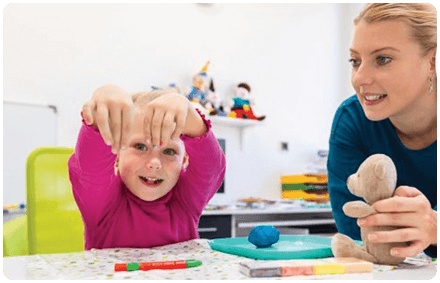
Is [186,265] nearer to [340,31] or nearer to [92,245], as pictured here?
[92,245]

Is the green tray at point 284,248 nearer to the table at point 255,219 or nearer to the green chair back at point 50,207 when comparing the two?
the green chair back at point 50,207

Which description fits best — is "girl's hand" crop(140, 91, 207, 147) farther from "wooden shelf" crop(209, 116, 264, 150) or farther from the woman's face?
"wooden shelf" crop(209, 116, 264, 150)

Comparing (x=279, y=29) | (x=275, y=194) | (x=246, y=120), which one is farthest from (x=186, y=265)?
(x=279, y=29)

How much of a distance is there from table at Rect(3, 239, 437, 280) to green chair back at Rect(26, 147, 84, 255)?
1.50 ft

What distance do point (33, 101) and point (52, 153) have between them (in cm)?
168

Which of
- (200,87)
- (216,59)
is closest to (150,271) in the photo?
(200,87)

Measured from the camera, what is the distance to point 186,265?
2.38ft

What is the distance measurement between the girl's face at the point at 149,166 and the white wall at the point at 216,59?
6.67ft

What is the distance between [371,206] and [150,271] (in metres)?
0.34

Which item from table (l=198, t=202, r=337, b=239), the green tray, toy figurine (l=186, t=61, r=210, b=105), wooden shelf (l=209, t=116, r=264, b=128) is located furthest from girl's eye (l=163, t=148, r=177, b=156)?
wooden shelf (l=209, t=116, r=264, b=128)

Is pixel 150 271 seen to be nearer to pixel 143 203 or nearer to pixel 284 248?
pixel 284 248

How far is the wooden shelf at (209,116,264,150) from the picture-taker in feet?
11.8

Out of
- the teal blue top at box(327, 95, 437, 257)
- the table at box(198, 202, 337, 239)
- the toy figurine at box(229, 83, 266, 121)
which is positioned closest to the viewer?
the teal blue top at box(327, 95, 437, 257)

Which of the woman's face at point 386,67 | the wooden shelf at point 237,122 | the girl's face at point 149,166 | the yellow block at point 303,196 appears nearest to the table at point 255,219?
the yellow block at point 303,196
